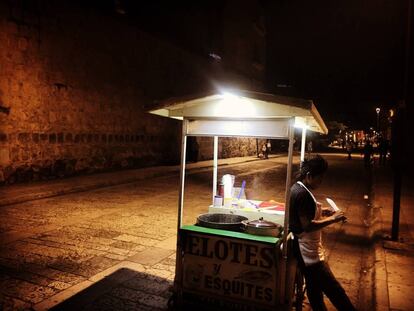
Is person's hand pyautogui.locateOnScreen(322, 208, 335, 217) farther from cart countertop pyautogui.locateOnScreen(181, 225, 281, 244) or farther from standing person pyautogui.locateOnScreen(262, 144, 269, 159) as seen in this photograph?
standing person pyautogui.locateOnScreen(262, 144, 269, 159)

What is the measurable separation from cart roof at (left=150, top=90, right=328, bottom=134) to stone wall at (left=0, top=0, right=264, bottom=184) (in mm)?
8918

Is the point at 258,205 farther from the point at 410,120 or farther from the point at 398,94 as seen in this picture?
the point at 410,120

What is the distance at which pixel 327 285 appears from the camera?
3.55 metres

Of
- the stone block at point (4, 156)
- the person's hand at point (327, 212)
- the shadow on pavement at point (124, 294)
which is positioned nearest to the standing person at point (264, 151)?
the stone block at point (4, 156)

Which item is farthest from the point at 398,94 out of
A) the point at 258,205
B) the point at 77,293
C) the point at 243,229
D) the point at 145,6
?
the point at 145,6

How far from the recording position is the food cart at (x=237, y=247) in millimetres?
3648

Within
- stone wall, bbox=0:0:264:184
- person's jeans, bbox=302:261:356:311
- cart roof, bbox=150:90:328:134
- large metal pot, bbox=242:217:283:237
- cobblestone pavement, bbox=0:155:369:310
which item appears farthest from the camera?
stone wall, bbox=0:0:264:184

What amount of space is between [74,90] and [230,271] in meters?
13.3

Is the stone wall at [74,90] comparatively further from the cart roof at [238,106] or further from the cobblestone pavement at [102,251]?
the cart roof at [238,106]

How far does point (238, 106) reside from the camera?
4004 mm

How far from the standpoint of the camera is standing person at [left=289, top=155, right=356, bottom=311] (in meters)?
3.52

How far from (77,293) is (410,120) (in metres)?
22.7

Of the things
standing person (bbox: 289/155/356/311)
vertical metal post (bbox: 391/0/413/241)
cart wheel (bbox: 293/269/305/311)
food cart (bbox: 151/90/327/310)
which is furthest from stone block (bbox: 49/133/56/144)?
standing person (bbox: 289/155/356/311)

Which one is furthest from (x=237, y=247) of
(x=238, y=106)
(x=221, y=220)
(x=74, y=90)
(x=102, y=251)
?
(x=74, y=90)
